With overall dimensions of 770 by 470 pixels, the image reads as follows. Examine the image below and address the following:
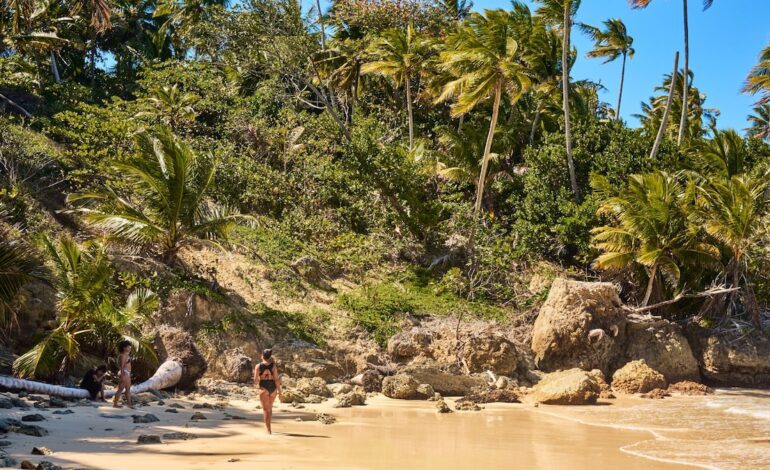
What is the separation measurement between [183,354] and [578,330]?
952 centimetres

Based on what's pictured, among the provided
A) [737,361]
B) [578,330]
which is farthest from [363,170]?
[737,361]

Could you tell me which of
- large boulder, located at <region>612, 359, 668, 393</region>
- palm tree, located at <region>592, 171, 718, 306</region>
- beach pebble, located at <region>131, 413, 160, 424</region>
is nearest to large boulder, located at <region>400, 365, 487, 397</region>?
large boulder, located at <region>612, 359, 668, 393</region>

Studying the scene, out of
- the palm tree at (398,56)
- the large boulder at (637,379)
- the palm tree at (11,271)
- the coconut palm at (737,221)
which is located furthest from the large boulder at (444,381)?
the palm tree at (398,56)

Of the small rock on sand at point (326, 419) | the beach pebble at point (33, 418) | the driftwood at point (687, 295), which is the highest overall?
the driftwood at point (687, 295)

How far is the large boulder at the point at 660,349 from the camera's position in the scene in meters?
17.5

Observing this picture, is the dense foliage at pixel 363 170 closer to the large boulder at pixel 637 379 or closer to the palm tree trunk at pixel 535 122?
the palm tree trunk at pixel 535 122

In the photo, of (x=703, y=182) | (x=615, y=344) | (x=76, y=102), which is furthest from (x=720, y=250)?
(x=76, y=102)

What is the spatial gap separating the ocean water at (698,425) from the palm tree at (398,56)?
45.7 feet

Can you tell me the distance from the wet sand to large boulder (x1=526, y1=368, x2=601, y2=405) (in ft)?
7.42

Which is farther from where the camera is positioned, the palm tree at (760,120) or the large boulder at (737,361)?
the palm tree at (760,120)

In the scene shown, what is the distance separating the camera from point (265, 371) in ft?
30.2

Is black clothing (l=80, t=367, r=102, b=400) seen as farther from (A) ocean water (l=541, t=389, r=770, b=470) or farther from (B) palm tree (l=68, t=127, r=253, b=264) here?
(A) ocean water (l=541, t=389, r=770, b=470)

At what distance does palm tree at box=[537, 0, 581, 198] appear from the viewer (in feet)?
76.5

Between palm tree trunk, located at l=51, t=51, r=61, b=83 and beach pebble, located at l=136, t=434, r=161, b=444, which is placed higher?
palm tree trunk, located at l=51, t=51, r=61, b=83
